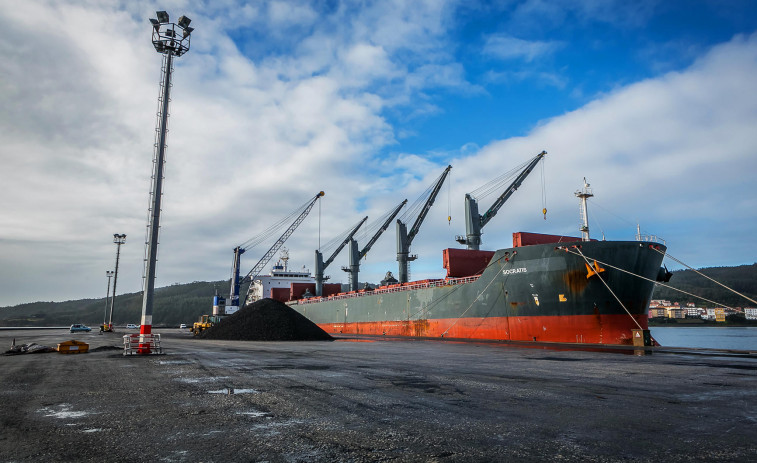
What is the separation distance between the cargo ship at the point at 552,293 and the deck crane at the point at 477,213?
12.7 ft

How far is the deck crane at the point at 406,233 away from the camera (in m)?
47.2

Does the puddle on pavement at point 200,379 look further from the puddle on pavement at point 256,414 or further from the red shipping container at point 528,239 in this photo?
the red shipping container at point 528,239

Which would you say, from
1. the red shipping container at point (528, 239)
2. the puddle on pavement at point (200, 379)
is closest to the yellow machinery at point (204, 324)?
the red shipping container at point (528, 239)

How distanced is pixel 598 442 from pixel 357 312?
131 ft

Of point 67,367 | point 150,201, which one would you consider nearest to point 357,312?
point 150,201

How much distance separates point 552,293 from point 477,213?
13.9 meters

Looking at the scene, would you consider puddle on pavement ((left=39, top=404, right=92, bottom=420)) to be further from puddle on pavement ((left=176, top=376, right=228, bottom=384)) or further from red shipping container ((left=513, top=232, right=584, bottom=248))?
red shipping container ((left=513, top=232, right=584, bottom=248))

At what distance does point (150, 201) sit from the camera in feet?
52.2

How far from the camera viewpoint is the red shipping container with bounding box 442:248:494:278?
3222 centimetres

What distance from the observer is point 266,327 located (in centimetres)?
3014

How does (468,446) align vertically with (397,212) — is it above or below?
below

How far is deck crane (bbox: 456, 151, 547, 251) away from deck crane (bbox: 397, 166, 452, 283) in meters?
9.79

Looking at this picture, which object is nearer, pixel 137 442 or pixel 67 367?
pixel 137 442

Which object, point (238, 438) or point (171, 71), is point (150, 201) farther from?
point (238, 438)
